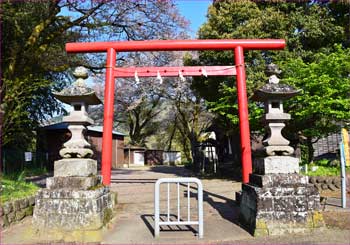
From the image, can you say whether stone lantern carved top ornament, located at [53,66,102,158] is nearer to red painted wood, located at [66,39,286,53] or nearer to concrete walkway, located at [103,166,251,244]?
concrete walkway, located at [103,166,251,244]

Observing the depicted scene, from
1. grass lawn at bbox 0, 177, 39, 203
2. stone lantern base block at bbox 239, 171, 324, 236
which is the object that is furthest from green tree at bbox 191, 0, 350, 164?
grass lawn at bbox 0, 177, 39, 203

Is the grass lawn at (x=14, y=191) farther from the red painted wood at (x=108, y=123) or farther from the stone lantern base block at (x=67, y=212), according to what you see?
the red painted wood at (x=108, y=123)

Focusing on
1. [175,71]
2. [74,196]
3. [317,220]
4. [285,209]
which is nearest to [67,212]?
[74,196]

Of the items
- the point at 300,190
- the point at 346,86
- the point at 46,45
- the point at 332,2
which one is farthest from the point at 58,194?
the point at 332,2

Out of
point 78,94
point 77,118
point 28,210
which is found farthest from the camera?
point 28,210

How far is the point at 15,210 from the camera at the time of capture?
704cm

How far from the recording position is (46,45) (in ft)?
42.6

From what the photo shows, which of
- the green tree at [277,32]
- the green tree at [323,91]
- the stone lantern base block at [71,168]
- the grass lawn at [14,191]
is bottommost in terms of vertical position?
the grass lawn at [14,191]

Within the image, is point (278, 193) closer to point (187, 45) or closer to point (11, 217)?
point (187, 45)

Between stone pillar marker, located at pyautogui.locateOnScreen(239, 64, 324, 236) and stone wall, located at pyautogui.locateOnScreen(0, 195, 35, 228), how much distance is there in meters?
4.62

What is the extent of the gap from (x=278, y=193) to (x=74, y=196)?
367 centimetres

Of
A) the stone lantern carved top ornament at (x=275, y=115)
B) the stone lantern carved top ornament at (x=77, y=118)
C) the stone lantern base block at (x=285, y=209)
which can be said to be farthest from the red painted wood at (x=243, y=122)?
the stone lantern carved top ornament at (x=77, y=118)

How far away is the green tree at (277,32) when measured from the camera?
14305mm

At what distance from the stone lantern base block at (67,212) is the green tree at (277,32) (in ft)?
28.9
